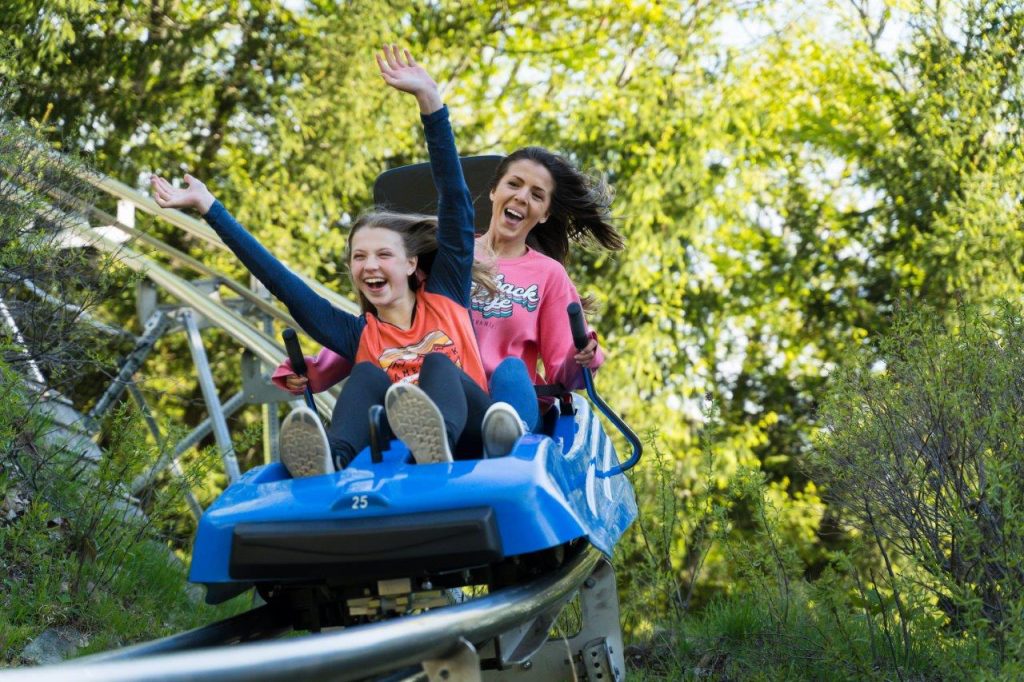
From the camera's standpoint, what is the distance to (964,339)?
381 cm

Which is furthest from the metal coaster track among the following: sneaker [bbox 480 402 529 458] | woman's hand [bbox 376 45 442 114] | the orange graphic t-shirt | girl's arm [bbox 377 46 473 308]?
woman's hand [bbox 376 45 442 114]

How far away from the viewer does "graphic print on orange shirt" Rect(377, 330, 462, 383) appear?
3.50 metres

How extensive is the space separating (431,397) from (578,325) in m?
0.61

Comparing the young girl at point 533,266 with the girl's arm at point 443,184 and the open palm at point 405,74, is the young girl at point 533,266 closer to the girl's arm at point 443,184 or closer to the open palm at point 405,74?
the girl's arm at point 443,184

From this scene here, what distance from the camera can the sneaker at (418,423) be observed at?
114 inches

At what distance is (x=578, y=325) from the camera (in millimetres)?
3570

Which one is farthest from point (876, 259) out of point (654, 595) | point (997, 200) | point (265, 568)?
point (265, 568)

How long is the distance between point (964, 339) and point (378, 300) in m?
1.72

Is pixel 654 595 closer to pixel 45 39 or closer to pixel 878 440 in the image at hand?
pixel 878 440

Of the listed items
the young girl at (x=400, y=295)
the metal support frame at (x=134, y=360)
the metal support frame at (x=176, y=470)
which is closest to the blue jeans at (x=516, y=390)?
the young girl at (x=400, y=295)

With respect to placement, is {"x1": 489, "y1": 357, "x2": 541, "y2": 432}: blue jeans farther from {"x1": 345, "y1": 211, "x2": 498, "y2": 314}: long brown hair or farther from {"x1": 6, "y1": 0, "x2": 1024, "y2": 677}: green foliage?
{"x1": 6, "y1": 0, "x2": 1024, "y2": 677}: green foliage

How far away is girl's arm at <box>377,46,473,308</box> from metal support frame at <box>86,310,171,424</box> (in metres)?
2.50

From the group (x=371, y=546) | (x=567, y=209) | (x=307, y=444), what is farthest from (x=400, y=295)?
(x=567, y=209)

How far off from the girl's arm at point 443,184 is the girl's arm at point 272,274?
278 mm
